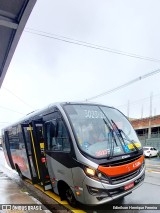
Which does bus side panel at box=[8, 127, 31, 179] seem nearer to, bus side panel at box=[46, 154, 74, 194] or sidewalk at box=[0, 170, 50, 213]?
sidewalk at box=[0, 170, 50, 213]

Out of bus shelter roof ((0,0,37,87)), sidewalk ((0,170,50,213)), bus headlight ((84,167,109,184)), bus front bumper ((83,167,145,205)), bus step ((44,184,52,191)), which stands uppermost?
bus shelter roof ((0,0,37,87))

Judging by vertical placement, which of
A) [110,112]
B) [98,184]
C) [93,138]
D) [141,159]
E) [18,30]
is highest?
[18,30]

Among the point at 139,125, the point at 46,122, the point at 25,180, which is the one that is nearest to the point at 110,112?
the point at 46,122

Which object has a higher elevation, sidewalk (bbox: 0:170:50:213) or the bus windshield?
the bus windshield

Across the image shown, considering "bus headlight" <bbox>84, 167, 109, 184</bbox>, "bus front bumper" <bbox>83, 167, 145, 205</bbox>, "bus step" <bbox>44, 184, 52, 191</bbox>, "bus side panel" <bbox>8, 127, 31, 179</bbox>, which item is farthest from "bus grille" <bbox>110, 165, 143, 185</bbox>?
"bus side panel" <bbox>8, 127, 31, 179</bbox>

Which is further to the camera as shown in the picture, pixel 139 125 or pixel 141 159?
pixel 139 125

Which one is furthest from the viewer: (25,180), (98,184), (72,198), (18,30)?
(25,180)

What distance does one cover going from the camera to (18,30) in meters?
4.54

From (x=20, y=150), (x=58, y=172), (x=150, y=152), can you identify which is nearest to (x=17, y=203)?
(x=58, y=172)

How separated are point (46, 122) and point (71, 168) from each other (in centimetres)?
199

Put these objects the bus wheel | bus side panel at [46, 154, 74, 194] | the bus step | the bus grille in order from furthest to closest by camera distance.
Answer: the bus step → the bus wheel → bus side panel at [46, 154, 74, 194] → the bus grille

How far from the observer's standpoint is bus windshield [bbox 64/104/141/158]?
5539mm

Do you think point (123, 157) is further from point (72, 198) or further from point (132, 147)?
point (72, 198)

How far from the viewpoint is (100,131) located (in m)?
5.91
